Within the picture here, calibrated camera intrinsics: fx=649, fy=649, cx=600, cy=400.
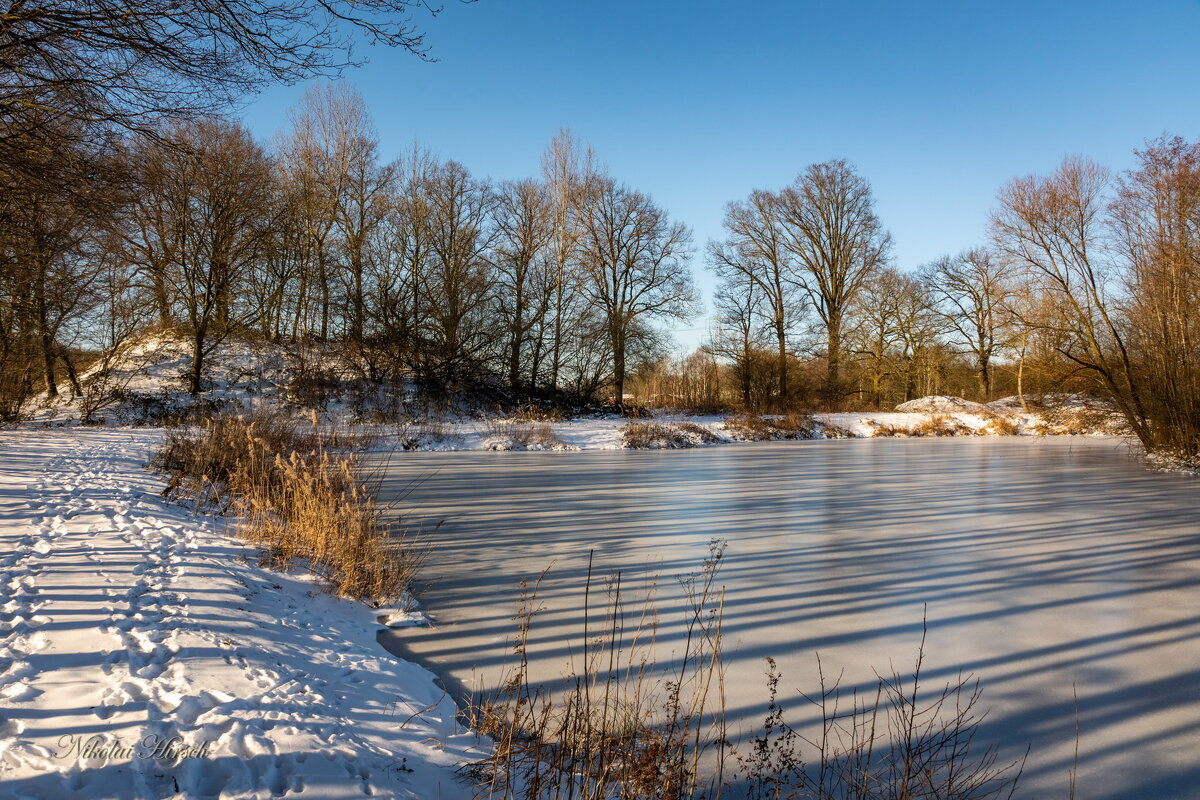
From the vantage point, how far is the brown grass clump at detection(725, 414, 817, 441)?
22.0 meters

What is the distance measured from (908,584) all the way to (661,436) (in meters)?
14.2

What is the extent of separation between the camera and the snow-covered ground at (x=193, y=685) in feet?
6.35

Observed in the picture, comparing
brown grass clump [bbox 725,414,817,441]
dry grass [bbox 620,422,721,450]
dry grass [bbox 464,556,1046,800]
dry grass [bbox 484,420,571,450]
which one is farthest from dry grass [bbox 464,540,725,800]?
brown grass clump [bbox 725,414,817,441]

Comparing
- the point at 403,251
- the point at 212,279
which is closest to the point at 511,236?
the point at 403,251

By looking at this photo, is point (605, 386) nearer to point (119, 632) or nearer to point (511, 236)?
point (511, 236)

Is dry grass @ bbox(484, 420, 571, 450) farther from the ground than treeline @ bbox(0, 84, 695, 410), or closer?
closer

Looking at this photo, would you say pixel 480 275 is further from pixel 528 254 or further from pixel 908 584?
pixel 908 584

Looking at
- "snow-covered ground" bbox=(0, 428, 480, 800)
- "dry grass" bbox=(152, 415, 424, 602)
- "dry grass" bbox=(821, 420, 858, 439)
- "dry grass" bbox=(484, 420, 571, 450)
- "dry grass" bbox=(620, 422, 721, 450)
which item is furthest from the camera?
"dry grass" bbox=(821, 420, 858, 439)

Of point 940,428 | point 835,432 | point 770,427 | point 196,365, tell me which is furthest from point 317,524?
point 940,428

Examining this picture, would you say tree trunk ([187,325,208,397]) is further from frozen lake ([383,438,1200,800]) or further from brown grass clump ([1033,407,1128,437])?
brown grass clump ([1033,407,1128,437])

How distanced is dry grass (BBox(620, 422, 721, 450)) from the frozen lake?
758 cm

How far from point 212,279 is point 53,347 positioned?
17.7ft

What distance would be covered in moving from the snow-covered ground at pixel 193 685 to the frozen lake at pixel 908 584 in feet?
1.95

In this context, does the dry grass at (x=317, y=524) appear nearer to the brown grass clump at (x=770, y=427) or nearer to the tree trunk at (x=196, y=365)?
the tree trunk at (x=196, y=365)
